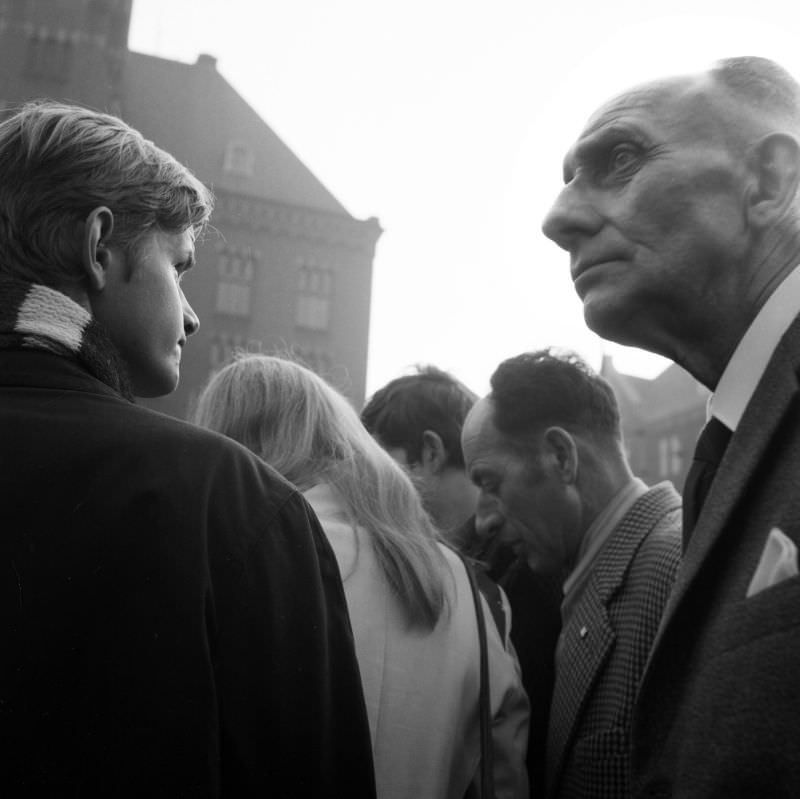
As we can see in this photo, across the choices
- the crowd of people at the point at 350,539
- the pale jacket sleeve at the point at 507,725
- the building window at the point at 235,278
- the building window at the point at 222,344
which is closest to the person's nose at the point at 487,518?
the crowd of people at the point at 350,539

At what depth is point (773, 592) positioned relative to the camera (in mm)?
1034

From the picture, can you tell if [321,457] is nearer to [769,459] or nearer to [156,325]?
[156,325]

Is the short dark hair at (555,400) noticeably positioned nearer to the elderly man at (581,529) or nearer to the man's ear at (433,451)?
the elderly man at (581,529)

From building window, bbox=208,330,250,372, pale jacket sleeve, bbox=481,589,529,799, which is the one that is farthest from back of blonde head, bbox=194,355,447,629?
building window, bbox=208,330,250,372

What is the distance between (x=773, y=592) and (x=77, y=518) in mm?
938

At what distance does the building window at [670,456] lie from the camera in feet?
121

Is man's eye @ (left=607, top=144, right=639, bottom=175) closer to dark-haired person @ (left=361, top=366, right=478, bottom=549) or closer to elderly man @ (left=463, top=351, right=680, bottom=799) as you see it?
elderly man @ (left=463, top=351, right=680, bottom=799)

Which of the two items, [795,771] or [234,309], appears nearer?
[795,771]

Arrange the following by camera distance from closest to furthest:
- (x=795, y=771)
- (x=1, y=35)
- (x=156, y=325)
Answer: (x=795, y=771), (x=156, y=325), (x=1, y=35)

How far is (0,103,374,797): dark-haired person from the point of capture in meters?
1.25

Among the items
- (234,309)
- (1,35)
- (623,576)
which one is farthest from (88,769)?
(1,35)

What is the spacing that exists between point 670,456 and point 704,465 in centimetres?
3763

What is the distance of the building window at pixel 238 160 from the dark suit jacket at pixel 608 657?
2847cm

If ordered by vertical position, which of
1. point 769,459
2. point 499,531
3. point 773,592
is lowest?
point 499,531
